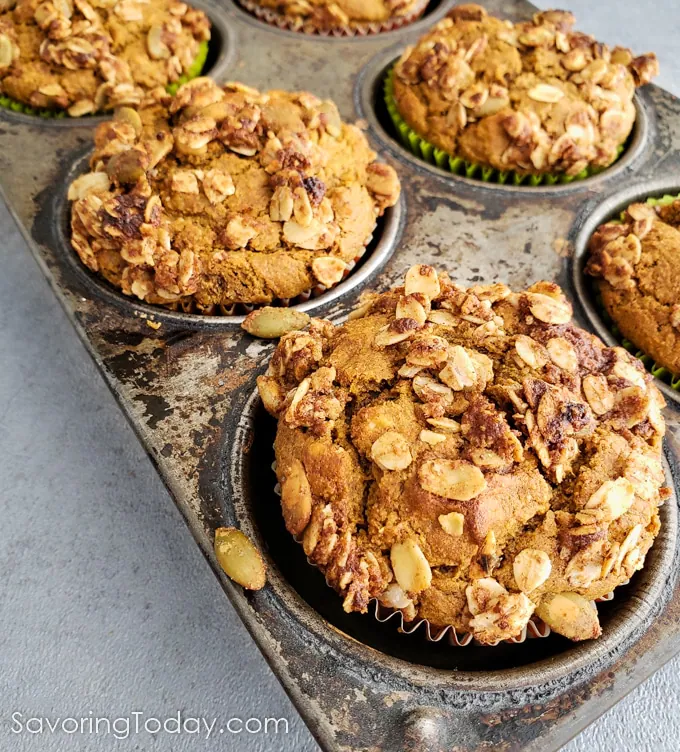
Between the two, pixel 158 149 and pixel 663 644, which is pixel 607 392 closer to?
pixel 663 644

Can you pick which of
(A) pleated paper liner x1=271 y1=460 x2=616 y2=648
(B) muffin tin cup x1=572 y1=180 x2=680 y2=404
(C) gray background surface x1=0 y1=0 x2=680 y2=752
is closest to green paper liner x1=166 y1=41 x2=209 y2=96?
(C) gray background surface x1=0 y1=0 x2=680 y2=752

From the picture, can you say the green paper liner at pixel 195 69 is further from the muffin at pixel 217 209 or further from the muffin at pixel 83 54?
the muffin at pixel 217 209

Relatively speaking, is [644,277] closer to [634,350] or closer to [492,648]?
[634,350]

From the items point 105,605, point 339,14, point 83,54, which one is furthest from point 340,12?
point 105,605

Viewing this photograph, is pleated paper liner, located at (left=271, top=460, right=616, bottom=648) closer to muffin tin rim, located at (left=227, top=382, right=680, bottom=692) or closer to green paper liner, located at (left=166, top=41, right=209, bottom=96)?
muffin tin rim, located at (left=227, top=382, right=680, bottom=692)

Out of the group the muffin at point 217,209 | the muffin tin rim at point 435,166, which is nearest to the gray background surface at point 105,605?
the muffin at point 217,209

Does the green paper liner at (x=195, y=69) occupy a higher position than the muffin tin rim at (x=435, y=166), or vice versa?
the muffin tin rim at (x=435, y=166)
